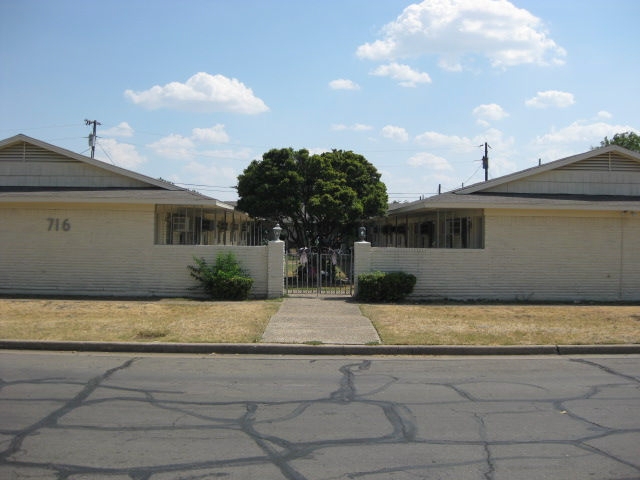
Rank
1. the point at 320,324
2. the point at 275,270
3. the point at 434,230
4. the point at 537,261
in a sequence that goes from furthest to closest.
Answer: the point at 434,230 < the point at 537,261 < the point at 275,270 < the point at 320,324

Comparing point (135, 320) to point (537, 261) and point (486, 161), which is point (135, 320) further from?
point (486, 161)

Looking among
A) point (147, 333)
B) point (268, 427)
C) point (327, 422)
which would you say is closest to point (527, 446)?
point (327, 422)

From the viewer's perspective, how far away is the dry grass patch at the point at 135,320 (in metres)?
10.6

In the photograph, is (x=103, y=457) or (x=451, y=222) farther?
(x=451, y=222)

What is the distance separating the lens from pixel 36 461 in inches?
188

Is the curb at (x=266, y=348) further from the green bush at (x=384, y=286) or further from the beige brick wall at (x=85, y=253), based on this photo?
the beige brick wall at (x=85, y=253)

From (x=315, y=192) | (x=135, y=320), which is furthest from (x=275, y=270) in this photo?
(x=315, y=192)

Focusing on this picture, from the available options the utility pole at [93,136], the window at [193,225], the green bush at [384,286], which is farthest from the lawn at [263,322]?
the utility pole at [93,136]

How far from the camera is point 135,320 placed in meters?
12.3

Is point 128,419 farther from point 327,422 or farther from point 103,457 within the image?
point 327,422

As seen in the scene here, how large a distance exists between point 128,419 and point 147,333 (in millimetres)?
4974

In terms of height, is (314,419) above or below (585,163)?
below

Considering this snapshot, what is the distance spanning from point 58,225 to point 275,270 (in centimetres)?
658

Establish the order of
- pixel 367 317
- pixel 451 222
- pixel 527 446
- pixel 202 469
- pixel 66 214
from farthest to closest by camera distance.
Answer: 1. pixel 451 222
2. pixel 66 214
3. pixel 367 317
4. pixel 527 446
5. pixel 202 469
